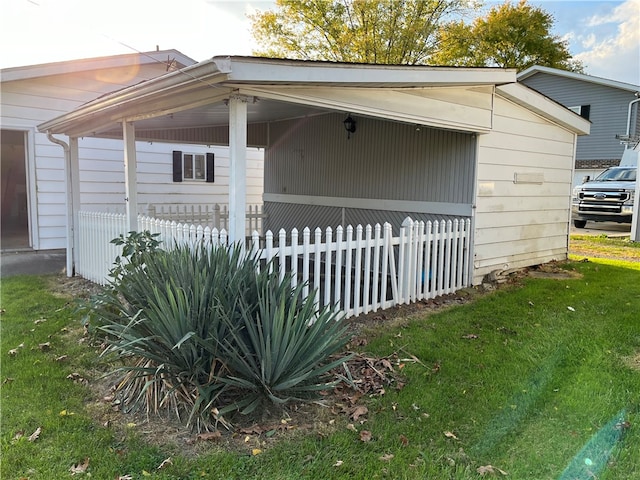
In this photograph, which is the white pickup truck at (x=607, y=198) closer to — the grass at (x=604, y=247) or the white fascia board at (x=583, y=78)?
the grass at (x=604, y=247)

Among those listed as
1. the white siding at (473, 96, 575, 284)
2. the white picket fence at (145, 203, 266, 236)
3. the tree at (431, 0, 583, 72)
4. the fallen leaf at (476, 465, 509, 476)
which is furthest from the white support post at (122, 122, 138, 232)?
the tree at (431, 0, 583, 72)

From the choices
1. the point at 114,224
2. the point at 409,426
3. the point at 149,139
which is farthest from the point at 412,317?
the point at 149,139

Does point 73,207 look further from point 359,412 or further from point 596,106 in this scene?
point 596,106

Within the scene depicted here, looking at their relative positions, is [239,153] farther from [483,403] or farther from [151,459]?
[483,403]

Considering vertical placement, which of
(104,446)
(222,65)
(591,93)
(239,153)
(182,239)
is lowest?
(104,446)

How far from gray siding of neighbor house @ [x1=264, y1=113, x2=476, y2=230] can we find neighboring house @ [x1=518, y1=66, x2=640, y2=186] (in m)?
16.9

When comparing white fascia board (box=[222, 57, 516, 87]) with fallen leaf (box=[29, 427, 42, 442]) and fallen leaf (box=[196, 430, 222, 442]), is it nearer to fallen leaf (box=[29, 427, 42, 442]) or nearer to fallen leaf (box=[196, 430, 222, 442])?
fallen leaf (box=[196, 430, 222, 442])

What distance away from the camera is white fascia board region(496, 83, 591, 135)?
6574mm

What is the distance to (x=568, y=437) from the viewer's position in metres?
2.82

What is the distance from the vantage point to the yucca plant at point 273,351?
2857mm

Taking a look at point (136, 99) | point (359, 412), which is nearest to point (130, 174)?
point (136, 99)

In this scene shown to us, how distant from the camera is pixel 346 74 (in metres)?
4.19

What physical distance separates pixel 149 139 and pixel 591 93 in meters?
21.2

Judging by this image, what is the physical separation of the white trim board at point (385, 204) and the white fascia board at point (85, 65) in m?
3.36
